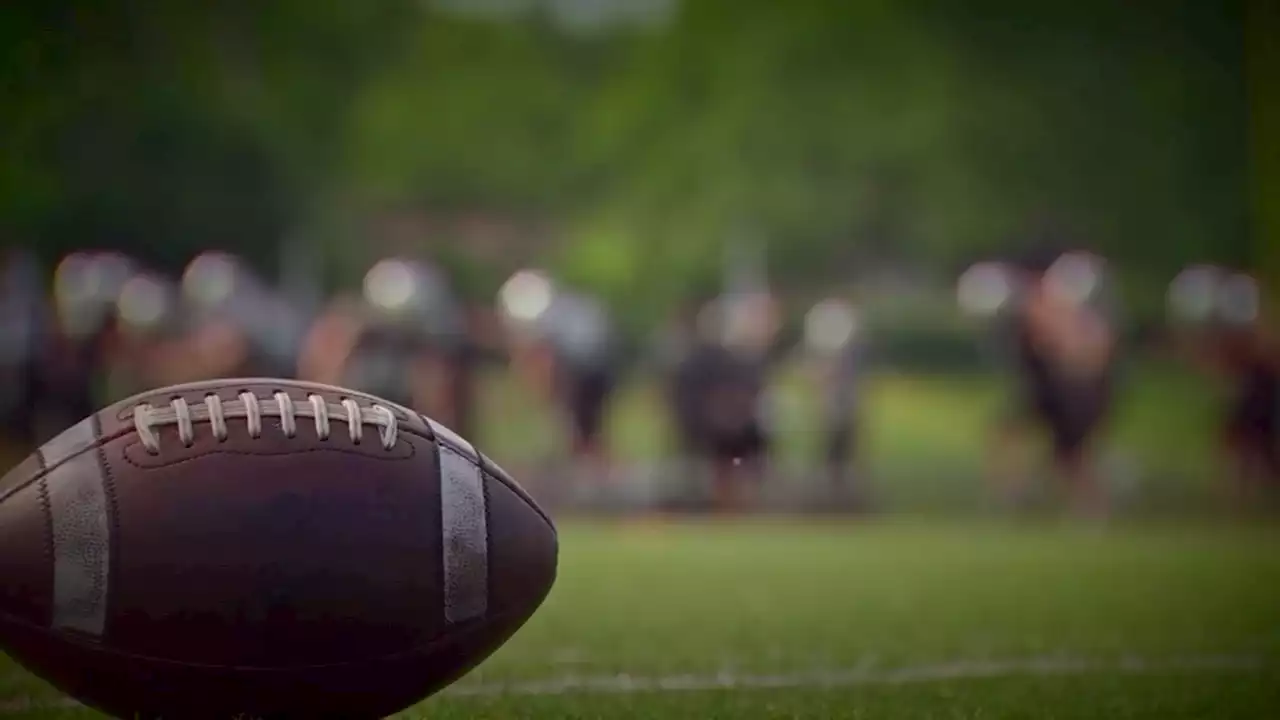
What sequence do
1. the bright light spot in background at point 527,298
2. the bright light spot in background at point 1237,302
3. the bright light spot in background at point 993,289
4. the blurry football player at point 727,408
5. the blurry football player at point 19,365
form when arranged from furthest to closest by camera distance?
the bright light spot in background at point 1237,302
the bright light spot in background at point 527,298
the bright light spot in background at point 993,289
the blurry football player at point 19,365
the blurry football player at point 727,408

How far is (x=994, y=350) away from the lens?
496 inches

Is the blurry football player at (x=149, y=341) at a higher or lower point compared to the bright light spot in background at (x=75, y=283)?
lower

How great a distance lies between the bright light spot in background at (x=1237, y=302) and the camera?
9561mm

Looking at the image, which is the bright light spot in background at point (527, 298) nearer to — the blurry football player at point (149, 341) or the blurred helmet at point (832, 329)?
the blurred helmet at point (832, 329)

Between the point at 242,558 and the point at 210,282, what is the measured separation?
22.5ft

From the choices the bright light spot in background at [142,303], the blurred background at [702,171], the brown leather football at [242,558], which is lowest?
the brown leather football at [242,558]

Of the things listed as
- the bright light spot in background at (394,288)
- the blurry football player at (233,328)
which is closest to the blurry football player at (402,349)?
the bright light spot in background at (394,288)

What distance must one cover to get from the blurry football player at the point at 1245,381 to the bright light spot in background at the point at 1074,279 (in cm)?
105

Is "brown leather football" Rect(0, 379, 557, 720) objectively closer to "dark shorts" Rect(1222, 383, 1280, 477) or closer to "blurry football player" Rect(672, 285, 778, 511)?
"blurry football player" Rect(672, 285, 778, 511)

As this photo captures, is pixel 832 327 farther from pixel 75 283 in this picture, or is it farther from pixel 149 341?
pixel 75 283

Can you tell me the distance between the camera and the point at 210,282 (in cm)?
786

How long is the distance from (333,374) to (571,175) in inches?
311

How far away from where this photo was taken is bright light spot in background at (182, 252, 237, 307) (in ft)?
25.0

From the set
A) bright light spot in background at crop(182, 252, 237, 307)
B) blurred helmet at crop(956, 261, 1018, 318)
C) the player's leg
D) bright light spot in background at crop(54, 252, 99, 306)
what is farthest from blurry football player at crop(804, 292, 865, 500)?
bright light spot in background at crop(54, 252, 99, 306)
